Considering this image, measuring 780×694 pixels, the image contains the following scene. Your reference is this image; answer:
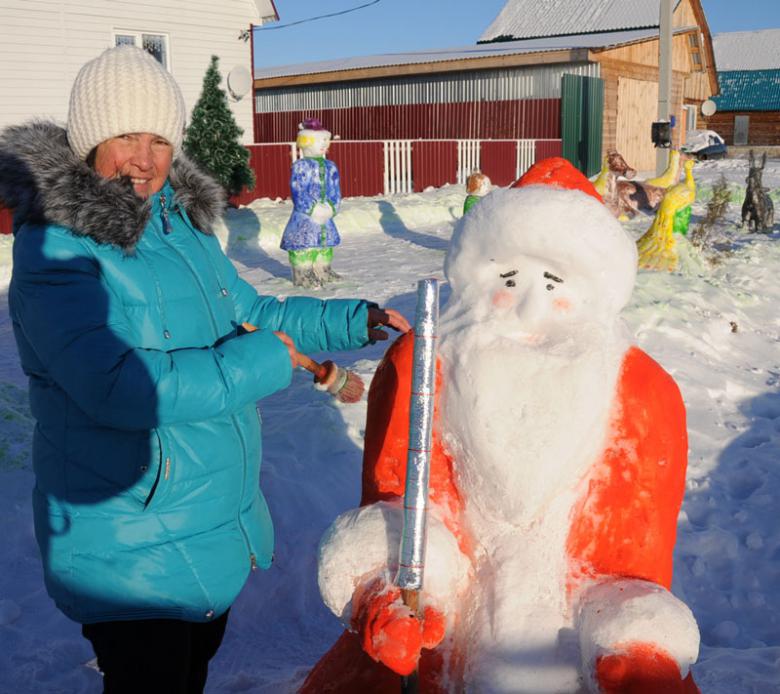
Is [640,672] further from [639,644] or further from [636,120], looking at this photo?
[636,120]

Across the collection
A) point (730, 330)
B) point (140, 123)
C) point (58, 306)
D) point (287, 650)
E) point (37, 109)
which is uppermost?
point (37, 109)

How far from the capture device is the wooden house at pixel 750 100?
31.4 m

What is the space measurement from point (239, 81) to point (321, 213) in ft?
28.5

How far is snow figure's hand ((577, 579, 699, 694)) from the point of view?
1551 millimetres

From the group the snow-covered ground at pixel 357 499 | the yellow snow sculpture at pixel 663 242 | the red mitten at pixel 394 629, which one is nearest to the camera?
the red mitten at pixel 394 629

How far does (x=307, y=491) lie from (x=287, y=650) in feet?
3.29

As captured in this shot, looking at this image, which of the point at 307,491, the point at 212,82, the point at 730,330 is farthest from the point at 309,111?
the point at 307,491

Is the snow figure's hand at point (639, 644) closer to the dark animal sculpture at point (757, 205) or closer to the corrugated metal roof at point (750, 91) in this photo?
the dark animal sculpture at point (757, 205)

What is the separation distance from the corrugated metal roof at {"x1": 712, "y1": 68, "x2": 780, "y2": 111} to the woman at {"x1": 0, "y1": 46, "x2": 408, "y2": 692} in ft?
112

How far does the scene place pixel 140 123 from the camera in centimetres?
175

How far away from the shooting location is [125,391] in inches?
59.3

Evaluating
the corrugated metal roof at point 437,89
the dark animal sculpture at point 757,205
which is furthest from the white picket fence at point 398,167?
the dark animal sculpture at point 757,205

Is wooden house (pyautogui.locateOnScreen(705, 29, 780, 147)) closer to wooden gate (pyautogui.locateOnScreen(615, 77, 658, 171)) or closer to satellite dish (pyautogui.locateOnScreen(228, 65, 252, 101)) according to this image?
wooden gate (pyautogui.locateOnScreen(615, 77, 658, 171))

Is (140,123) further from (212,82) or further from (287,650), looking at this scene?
(212,82)
